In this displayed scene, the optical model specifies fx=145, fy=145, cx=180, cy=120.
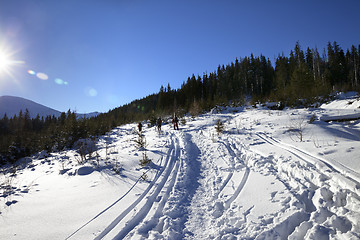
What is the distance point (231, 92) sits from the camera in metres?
46.1

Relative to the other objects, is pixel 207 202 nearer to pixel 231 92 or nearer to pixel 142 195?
pixel 142 195

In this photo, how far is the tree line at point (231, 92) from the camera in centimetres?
1321

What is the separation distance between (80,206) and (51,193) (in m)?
1.58

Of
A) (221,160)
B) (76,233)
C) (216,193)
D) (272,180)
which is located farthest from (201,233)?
→ (221,160)

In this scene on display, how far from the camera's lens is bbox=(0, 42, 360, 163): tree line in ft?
43.3

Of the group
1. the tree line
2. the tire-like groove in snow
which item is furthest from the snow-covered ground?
the tree line

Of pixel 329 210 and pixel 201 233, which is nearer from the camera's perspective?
pixel 329 210

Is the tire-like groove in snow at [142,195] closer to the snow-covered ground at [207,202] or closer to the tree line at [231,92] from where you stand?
the snow-covered ground at [207,202]

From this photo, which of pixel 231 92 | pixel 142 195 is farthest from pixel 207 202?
pixel 231 92

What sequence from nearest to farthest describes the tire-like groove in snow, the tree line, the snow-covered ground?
the snow-covered ground
the tire-like groove in snow
the tree line

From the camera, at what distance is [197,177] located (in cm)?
428

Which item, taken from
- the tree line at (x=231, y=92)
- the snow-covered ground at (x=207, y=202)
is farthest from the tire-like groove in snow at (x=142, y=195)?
the tree line at (x=231, y=92)

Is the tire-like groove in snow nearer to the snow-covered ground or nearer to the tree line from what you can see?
the snow-covered ground

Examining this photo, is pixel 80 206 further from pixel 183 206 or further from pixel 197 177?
pixel 197 177
